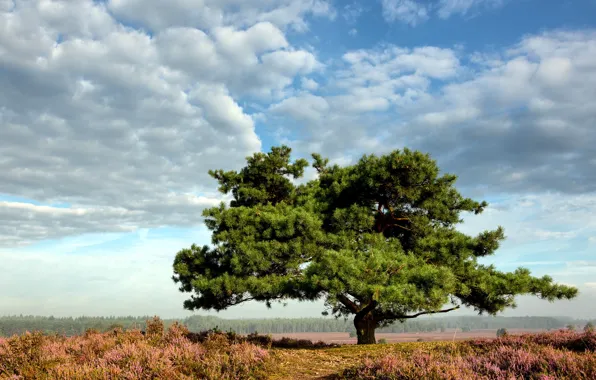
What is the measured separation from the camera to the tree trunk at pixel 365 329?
15.1 meters

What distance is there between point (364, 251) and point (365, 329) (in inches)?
125

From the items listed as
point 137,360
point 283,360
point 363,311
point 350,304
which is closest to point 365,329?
point 363,311

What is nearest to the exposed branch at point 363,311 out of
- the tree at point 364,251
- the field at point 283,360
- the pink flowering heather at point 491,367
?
the tree at point 364,251

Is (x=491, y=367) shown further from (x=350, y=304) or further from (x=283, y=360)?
(x=350, y=304)

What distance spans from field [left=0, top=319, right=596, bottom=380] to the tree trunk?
1894 millimetres

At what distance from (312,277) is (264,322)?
185 metres

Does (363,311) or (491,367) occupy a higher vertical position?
(363,311)

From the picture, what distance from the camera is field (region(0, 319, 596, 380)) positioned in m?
6.86

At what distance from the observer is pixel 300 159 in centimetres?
1820

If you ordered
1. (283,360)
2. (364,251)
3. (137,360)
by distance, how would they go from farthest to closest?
(364,251), (283,360), (137,360)

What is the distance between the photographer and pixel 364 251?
566 inches

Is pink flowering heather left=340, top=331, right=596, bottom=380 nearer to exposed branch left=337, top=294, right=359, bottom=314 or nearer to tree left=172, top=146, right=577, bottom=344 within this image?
tree left=172, top=146, right=577, bottom=344

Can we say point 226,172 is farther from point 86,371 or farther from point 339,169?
point 86,371

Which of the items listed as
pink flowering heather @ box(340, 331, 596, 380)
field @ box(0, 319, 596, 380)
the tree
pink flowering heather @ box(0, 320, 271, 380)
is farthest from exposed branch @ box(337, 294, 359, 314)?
pink flowering heather @ box(340, 331, 596, 380)
